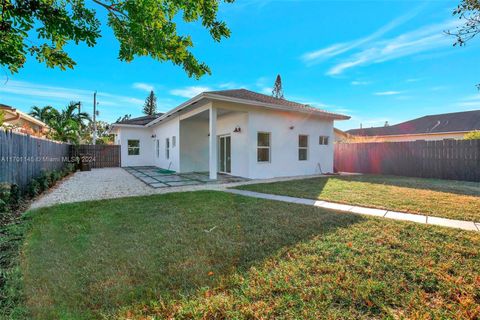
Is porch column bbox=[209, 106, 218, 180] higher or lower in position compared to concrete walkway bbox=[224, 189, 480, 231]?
A: higher

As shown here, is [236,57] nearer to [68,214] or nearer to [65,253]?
[68,214]

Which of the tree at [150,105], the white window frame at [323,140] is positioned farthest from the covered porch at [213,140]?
the tree at [150,105]

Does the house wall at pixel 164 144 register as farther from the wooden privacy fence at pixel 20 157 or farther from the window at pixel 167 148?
the wooden privacy fence at pixel 20 157

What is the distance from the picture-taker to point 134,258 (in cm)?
302

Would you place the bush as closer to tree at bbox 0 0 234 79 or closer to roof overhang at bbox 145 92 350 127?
tree at bbox 0 0 234 79

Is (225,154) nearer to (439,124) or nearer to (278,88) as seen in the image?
(439,124)

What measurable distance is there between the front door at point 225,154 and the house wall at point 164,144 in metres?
2.60

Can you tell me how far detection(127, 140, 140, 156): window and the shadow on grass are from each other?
14.5 m

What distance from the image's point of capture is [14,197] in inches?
236

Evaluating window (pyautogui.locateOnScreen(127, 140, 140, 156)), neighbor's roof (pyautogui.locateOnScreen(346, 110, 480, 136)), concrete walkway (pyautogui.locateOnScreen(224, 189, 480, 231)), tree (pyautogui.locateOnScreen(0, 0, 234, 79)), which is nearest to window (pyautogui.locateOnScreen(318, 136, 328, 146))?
concrete walkway (pyautogui.locateOnScreen(224, 189, 480, 231))

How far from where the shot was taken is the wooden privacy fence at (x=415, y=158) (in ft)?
35.1

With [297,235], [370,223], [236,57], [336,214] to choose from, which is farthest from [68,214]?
[236,57]

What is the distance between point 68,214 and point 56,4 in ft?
13.4

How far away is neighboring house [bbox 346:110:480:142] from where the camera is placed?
21766mm
